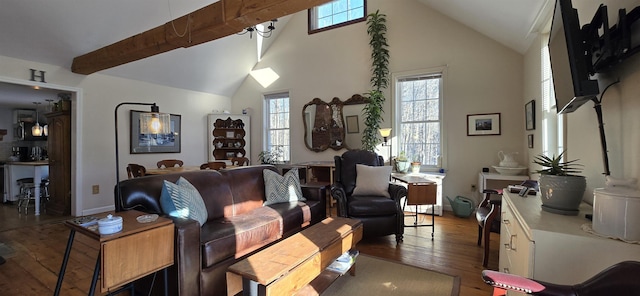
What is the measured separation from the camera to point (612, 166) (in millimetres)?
1406

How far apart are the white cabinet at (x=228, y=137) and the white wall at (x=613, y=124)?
574cm

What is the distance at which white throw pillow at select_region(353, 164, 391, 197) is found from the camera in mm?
3248

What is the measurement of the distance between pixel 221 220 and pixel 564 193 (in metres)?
2.43

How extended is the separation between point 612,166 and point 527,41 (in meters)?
2.73

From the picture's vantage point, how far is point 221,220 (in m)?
2.42

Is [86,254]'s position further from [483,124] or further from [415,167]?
[483,124]

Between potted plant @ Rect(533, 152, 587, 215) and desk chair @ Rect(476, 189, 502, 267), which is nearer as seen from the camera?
potted plant @ Rect(533, 152, 587, 215)

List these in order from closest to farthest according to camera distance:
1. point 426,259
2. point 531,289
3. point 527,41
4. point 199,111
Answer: point 531,289 → point 426,259 → point 527,41 → point 199,111

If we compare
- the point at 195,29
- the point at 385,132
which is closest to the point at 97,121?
the point at 195,29

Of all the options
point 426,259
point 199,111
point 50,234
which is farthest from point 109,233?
point 199,111

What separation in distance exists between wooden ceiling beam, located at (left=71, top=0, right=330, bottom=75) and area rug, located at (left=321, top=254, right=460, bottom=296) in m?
2.38

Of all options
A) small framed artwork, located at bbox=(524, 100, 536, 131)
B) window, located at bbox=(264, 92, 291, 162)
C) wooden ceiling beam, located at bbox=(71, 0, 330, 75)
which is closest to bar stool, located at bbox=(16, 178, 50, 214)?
wooden ceiling beam, located at bbox=(71, 0, 330, 75)

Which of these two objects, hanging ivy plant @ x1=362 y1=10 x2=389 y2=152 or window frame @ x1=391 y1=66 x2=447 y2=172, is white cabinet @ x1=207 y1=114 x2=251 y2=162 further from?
window frame @ x1=391 y1=66 x2=447 y2=172

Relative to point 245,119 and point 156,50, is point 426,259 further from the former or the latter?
point 245,119
